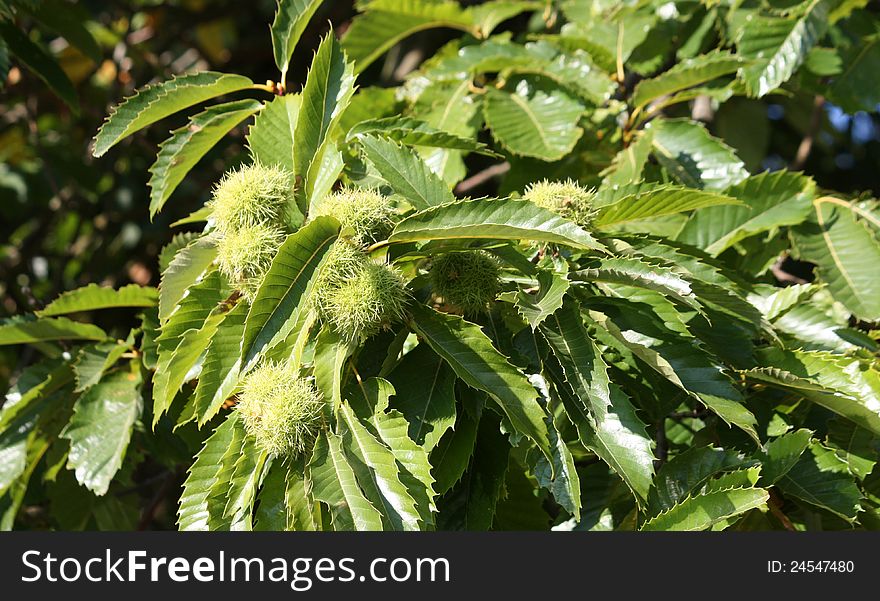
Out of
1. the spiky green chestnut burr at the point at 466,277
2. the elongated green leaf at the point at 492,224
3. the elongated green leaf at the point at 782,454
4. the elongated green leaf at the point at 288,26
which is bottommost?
the elongated green leaf at the point at 782,454

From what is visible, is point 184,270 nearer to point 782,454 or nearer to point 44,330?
point 44,330

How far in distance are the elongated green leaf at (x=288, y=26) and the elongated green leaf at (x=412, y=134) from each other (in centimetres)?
18

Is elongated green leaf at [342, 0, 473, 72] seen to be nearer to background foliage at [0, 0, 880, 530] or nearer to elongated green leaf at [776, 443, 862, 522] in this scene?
background foliage at [0, 0, 880, 530]

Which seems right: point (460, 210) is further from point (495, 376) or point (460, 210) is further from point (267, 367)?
point (267, 367)

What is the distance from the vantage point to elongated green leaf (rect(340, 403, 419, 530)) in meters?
1.09

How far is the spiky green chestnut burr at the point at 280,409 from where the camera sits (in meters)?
1.12

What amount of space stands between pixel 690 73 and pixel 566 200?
0.71 m

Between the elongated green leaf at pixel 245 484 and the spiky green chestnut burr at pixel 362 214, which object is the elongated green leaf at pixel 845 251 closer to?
the spiky green chestnut burr at pixel 362 214

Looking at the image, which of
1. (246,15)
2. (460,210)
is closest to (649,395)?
(460,210)

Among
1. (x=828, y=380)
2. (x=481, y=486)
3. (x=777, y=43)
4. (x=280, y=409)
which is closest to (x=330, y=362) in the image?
(x=280, y=409)

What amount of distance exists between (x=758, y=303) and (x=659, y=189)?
44 centimetres

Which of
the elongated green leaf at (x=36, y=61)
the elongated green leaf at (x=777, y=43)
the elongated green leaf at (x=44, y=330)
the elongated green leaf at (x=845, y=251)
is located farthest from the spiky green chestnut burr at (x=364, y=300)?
the elongated green leaf at (x=36, y=61)

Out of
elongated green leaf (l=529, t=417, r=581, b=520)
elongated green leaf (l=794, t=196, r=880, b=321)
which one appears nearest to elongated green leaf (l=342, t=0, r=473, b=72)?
elongated green leaf (l=794, t=196, r=880, b=321)

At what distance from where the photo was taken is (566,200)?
133cm
